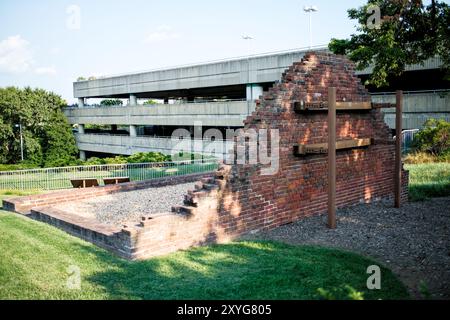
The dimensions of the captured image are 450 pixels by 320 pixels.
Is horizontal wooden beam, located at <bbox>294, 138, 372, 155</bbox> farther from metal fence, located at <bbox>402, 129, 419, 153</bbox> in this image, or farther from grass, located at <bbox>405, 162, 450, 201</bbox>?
metal fence, located at <bbox>402, 129, 419, 153</bbox>

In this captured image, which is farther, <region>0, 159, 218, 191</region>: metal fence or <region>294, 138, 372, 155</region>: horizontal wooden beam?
<region>0, 159, 218, 191</region>: metal fence

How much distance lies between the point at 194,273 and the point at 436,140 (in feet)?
56.1

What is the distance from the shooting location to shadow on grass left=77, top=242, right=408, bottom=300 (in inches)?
203

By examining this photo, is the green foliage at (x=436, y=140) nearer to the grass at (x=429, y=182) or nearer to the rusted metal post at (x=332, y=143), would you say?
the grass at (x=429, y=182)

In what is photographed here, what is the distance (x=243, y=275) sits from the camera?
5.77 meters

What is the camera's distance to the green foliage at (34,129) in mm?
46000

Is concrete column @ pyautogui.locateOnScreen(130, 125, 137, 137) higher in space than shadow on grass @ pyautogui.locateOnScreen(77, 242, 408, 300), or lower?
higher

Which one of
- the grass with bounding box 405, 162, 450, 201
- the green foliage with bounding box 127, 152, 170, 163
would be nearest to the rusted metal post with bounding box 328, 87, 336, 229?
the grass with bounding box 405, 162, 450, 201

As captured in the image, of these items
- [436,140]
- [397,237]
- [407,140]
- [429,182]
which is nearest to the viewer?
[397,237]

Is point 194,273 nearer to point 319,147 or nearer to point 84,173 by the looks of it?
point 319,147

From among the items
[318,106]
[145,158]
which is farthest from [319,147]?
[145,158]
